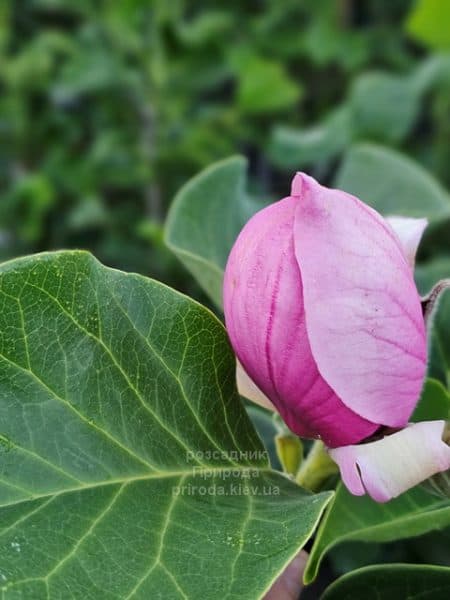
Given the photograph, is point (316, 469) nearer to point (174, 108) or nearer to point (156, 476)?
point (156, 476)

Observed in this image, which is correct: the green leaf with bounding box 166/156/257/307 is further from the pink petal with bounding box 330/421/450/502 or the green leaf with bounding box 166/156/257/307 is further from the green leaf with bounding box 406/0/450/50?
the green leaf with bounding box 406/0/450/50

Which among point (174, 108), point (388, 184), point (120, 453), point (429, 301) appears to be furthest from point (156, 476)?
point (174, 108)

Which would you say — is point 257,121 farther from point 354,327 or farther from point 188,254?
point 354,327

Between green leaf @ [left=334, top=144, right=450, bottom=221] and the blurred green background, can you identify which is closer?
green leaf @ [left=334, top=144, right=450, bottom=221]

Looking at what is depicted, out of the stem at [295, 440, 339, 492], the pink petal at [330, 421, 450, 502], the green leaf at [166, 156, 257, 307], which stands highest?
the green leaf at [166, 156, 257, 307]

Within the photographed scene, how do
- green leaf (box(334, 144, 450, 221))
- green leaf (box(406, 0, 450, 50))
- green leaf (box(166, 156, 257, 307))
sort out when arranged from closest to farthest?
1. green leaf (box(166, 156, 257, 307))
2. green leaf (box(334, 144, 450, 221))
3. green leaf (box(406, 0, 450, 50))

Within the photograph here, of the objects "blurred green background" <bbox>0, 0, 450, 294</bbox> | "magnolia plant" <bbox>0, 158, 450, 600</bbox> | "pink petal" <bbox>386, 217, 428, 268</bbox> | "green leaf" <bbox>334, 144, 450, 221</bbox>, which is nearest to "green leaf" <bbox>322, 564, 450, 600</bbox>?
"magnolia plant" <bbox>0, 158, 450, 600</bbox>
